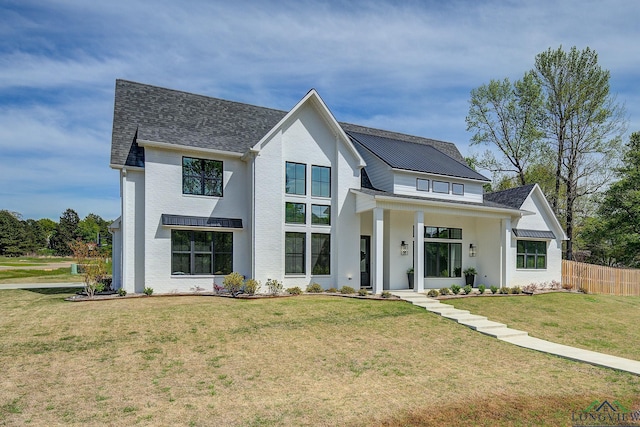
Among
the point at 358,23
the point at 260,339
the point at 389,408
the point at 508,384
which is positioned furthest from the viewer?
the point at 358,23

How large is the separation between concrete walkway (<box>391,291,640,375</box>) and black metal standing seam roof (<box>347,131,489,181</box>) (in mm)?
6481

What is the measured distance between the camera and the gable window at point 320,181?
17781 mm

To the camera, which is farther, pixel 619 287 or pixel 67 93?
pixel 619 287

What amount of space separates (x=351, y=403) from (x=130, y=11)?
40.9 feet

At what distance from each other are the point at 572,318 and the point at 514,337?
16.9 ft

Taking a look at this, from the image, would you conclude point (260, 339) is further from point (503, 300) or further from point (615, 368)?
point (503, 300)

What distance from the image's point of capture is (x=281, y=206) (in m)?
16.9

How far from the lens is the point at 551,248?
2267 cm

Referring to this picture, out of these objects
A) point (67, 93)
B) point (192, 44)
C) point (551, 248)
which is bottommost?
point (551, 248)

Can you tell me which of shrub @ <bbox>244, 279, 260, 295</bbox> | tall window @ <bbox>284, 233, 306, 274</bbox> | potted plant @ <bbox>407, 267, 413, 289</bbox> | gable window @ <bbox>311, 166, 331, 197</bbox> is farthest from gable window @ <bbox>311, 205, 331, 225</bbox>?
potted plant @ <bbox>407, 267, 413, 289</bbox>

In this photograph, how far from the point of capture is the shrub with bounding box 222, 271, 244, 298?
15.3 m

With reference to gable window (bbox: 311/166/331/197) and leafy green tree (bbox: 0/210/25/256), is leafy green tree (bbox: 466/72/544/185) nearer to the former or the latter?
gable window (bbox: 311/166/331/197)

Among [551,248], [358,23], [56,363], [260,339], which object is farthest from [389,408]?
[551,248]

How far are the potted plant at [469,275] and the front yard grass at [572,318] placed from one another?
3.01 meters
